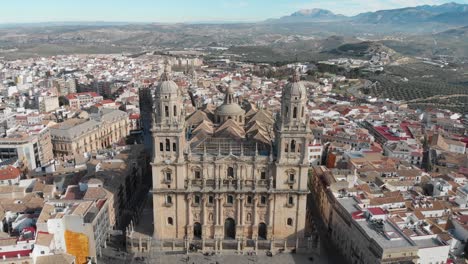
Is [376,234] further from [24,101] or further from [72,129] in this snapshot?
[24,101]

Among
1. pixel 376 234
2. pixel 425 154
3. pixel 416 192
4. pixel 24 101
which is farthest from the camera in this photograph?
pixel 24 101

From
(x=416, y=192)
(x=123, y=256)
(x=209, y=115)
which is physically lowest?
(x=123, y=256)

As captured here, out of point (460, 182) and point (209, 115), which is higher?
point (209, 115)

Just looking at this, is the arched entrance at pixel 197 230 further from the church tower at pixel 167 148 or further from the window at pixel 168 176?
the window at pixel 168 176

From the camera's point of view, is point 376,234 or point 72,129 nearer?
point 376,234

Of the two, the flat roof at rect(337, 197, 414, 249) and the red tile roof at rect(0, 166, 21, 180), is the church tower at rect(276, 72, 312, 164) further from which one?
the red tile roof at rect(0, 166, 21, 180)

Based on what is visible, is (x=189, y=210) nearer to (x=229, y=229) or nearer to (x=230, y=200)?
(x=230, y=200)

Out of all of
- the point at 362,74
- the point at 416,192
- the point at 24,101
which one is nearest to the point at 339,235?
the point at 416,192
